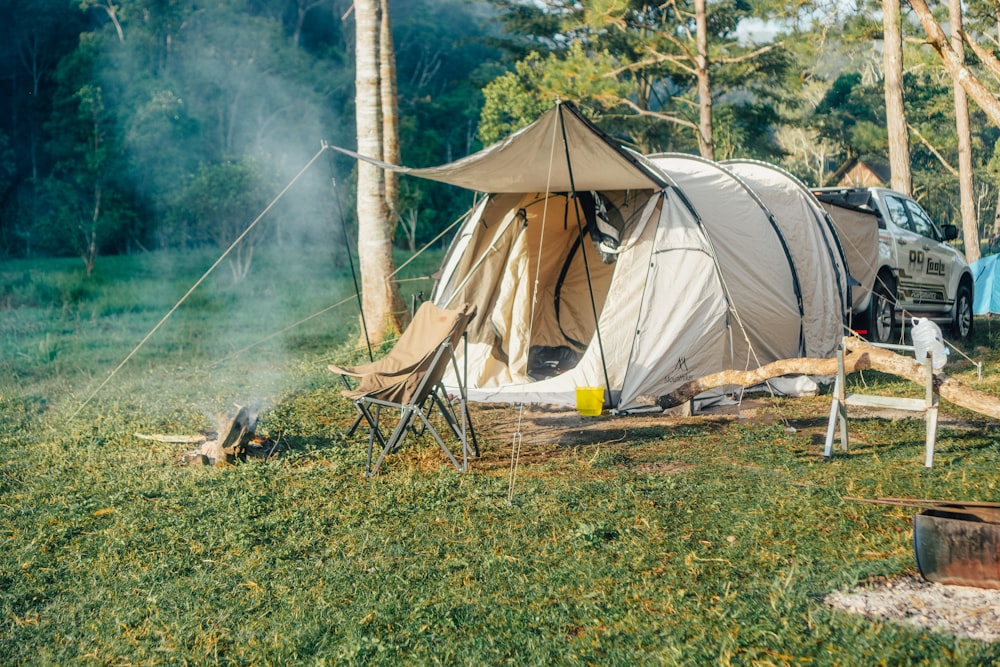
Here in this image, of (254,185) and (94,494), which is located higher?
(254,185)

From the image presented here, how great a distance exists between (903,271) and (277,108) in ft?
102

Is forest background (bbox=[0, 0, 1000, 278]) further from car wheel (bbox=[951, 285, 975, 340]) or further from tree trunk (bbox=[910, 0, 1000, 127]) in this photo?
tree trunk (bbox=[910, 0, 1000, 127])

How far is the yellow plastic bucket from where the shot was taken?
6.42 m

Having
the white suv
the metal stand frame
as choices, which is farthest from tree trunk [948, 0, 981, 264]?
the metal stand frame

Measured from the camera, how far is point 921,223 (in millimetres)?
10281

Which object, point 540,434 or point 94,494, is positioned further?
point 540,434

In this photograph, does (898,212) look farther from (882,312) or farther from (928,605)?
(928,605)

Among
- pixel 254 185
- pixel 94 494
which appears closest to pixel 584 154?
pixel 94 494

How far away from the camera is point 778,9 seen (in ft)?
36.8

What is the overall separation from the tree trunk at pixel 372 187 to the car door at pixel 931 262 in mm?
5500

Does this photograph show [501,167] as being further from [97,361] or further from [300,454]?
[97,361]

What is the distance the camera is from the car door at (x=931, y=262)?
393 inches

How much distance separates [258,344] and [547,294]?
3990 mm

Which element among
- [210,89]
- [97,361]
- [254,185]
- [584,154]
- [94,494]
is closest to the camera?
[94,494]
